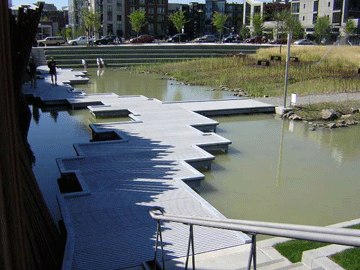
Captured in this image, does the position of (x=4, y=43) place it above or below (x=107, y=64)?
above

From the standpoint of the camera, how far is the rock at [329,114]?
47.1ft

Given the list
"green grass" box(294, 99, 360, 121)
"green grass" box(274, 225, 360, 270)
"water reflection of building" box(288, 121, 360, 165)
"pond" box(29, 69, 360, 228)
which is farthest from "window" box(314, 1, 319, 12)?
"green grass" box(274, 225, 360, 270)

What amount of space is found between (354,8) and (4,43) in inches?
2543

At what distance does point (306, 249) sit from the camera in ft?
18.0

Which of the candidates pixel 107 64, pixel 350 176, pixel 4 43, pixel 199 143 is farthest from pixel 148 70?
pixel 4 43

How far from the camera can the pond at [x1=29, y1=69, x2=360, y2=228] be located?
25.6 ft

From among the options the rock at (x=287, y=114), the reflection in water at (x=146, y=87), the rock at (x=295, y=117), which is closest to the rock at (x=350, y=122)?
the rock at (x=295, y=117)

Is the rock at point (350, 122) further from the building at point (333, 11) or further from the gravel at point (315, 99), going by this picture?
the building at point (333, 11)

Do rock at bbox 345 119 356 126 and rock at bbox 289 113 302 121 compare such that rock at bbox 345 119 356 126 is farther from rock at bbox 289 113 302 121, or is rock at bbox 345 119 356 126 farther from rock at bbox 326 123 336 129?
rock at bbox 289 113 302 121

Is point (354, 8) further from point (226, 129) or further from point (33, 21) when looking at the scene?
point (33, 21)

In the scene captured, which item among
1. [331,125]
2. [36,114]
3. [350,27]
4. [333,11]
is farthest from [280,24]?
[36,114]

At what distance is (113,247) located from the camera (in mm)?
5762

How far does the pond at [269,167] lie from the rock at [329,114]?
2.81 ft

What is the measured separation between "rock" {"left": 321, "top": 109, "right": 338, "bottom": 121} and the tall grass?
4.00 meters
